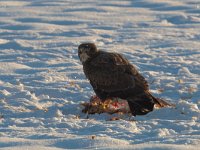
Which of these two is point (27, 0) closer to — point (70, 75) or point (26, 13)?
point (26, 13)

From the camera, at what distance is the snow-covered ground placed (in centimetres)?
600

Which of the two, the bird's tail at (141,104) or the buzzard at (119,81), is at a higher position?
the buzzard at (119,81)

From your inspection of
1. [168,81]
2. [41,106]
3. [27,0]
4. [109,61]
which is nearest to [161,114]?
[109,61]

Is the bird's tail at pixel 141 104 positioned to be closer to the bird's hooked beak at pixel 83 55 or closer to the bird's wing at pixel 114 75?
the bird's wing at pixel 114 75

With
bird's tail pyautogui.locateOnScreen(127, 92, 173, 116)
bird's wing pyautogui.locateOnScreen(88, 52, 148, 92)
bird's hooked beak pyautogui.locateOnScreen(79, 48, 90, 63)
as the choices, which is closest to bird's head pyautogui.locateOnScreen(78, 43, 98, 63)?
bird's hooked beak pyautogui.locateOnScreen(79, 48, 90, 63)

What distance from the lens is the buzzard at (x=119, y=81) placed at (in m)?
7.23

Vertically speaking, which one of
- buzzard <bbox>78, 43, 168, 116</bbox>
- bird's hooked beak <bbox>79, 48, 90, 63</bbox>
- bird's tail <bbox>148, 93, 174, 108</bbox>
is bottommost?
bird's tail <bbox>148, 93, 174, 108</bbox>

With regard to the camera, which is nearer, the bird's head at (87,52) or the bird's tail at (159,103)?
the bird's tail at (159,103)

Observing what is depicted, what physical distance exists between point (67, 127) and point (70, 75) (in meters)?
3.12

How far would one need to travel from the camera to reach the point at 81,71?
31.8ft

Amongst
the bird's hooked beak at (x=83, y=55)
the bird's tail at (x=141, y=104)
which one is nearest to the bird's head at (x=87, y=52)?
the bird's hooked beak at (x=83, y=55)

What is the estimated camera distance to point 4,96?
26.3 ft

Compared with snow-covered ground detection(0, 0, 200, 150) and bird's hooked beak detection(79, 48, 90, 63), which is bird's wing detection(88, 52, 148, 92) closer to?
bird's hooked beak detection(79, 48, 90, 63)

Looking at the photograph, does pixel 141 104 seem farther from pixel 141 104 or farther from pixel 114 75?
pixel 114 75
